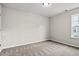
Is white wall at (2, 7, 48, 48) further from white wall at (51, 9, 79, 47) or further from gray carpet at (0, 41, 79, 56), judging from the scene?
white wall at (51, 9, 79, 47)

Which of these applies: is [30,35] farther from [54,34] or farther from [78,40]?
[78,40]

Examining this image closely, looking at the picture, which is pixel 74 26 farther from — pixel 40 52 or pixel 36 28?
pixel 40 52

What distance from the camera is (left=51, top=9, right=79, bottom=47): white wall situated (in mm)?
4133

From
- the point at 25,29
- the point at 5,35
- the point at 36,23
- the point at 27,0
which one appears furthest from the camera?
the point at 36,23

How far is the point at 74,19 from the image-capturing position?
4.05 m

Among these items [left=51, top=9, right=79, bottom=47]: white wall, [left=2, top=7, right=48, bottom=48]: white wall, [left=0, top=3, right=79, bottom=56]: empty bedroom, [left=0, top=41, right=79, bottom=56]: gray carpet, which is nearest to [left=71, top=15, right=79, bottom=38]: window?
[left=0, top=3, right=79, bottom=56]: empty bedroom

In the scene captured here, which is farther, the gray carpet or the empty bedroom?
the empty bedroom

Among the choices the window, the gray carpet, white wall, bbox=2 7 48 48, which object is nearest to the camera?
the gray carpet

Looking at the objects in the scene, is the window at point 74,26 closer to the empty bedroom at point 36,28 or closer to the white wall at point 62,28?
the empty bedroom at point 36,28

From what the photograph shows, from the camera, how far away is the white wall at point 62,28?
4.13 m

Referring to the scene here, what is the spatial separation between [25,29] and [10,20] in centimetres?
107

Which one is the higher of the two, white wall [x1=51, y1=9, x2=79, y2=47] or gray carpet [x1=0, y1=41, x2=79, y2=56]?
white wall [x1=51, y1=9, x2=79, y2=47]

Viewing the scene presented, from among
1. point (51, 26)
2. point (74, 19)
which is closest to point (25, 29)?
point (51, 26)

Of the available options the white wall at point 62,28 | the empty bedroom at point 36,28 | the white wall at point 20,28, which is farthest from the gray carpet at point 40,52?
the white wall at point 62,28
